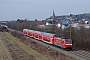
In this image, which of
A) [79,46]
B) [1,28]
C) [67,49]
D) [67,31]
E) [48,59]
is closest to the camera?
[48,59]

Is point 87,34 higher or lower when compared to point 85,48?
higher

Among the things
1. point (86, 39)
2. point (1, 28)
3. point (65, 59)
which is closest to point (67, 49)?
point (86, 39)

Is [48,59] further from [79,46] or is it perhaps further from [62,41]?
[79,46]

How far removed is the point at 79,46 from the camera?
47812 mm

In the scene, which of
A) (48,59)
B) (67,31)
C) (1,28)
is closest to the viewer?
(48,59)

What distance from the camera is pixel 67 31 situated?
5469 centimetres

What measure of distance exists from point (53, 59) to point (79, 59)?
11.8ft

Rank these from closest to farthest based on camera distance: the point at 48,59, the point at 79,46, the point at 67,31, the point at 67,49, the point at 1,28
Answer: the point at 48,59 < the point at 67,49 < the point at 79,46 < the point at 67,31 < the point at 1,28

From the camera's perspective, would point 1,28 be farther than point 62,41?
Yes

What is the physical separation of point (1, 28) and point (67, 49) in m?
90.9

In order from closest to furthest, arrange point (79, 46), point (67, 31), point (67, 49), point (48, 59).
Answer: point (48, 59) → point (67, 49) → point (79, 46) → point (67, 31)

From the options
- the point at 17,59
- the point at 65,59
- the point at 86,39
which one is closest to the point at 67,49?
the point at 86,39

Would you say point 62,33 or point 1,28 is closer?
point 62,33

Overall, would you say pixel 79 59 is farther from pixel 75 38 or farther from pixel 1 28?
pixel 1 28
